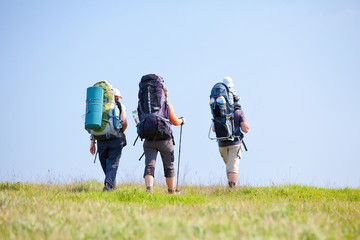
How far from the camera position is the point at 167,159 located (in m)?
8.77

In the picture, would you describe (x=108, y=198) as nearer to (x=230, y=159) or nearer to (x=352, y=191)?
(x=230, y=159)

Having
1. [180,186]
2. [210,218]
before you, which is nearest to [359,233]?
[210,218]

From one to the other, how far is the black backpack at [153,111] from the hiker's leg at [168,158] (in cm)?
17

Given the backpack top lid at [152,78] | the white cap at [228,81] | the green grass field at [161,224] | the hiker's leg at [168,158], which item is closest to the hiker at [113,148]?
the backpack top lid at [152,78]

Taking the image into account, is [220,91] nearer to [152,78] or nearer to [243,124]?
[243,124]

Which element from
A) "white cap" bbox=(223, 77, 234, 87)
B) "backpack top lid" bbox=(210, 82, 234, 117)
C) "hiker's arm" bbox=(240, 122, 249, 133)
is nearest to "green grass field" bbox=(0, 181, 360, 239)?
"hiker's arm" bbox=(240, 122, 249, 133)

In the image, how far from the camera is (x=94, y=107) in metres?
9.07

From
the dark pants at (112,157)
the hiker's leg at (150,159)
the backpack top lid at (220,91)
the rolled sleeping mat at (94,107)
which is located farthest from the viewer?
the backpack top lid at (220,91)

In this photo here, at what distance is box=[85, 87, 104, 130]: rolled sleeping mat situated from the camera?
29.5 feet

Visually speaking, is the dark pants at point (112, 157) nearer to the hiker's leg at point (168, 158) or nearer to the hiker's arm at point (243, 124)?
the hiker's leg at point (168, 158)

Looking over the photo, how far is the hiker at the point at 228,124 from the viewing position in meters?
9.81

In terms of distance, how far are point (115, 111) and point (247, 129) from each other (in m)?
3.45

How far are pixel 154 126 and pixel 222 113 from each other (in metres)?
2.20

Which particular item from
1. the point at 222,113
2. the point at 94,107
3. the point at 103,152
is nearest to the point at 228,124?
the point at 222,113
